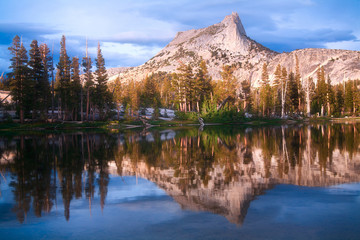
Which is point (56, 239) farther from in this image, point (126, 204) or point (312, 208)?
point (312, 208)

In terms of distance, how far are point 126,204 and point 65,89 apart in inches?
1978

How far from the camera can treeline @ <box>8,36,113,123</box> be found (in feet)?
156

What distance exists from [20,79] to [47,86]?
605 centimetres

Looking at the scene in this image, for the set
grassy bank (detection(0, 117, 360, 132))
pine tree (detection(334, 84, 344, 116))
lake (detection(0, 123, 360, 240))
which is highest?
pine tree (detection(334, 84, 344, 116))

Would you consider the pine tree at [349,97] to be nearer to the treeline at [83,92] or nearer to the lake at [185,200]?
the treeline at [83,92]

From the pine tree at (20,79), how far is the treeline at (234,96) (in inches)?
681

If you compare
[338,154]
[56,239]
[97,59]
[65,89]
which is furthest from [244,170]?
[97,59]

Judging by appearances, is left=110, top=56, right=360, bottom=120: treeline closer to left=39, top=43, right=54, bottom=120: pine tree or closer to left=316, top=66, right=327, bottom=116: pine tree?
left=316, top=66, right=327, bottom=116: pine tree

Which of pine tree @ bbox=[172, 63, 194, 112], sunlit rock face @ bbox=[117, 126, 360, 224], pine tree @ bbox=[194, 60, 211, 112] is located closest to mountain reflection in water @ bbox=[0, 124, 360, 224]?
sunlit rock face @ bbox=[117, 126, 360, 224]

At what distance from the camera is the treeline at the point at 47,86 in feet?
156

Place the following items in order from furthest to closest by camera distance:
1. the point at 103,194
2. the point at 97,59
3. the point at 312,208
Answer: the point at 97,59, the point at 103,194, the point at 312,208

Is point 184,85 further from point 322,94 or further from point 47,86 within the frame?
point 322,94

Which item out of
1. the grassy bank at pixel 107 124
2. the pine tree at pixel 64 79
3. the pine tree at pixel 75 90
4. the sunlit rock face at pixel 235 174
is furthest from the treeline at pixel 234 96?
the sunlit rock face at pixel 235 174

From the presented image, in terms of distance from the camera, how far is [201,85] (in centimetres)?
7025
